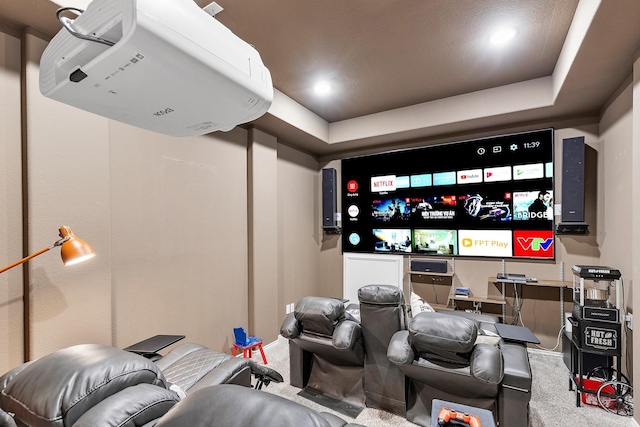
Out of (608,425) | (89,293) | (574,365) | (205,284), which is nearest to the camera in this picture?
(89,293)

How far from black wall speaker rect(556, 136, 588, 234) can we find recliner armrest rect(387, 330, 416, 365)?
8.37 feet

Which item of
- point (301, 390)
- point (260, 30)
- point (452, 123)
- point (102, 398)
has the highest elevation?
point (260, 30)

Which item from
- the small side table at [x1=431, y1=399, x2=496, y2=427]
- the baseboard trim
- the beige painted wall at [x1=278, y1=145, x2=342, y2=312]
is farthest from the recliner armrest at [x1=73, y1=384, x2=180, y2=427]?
the baseboard trim

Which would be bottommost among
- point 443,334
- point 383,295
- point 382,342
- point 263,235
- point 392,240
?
point 382,342

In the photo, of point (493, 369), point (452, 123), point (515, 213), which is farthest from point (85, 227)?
point (515, 213)

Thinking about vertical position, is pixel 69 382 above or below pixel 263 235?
below

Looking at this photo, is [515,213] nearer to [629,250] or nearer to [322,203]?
[629,250]

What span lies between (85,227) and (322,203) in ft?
11.0

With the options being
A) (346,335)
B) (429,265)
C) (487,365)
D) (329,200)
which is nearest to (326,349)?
(346,335)

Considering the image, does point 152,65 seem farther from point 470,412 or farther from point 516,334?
point 516,334

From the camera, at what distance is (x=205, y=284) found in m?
3.09

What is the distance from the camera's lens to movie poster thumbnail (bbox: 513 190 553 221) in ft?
11.4

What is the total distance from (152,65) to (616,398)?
141 inches

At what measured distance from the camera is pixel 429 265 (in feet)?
13.2
